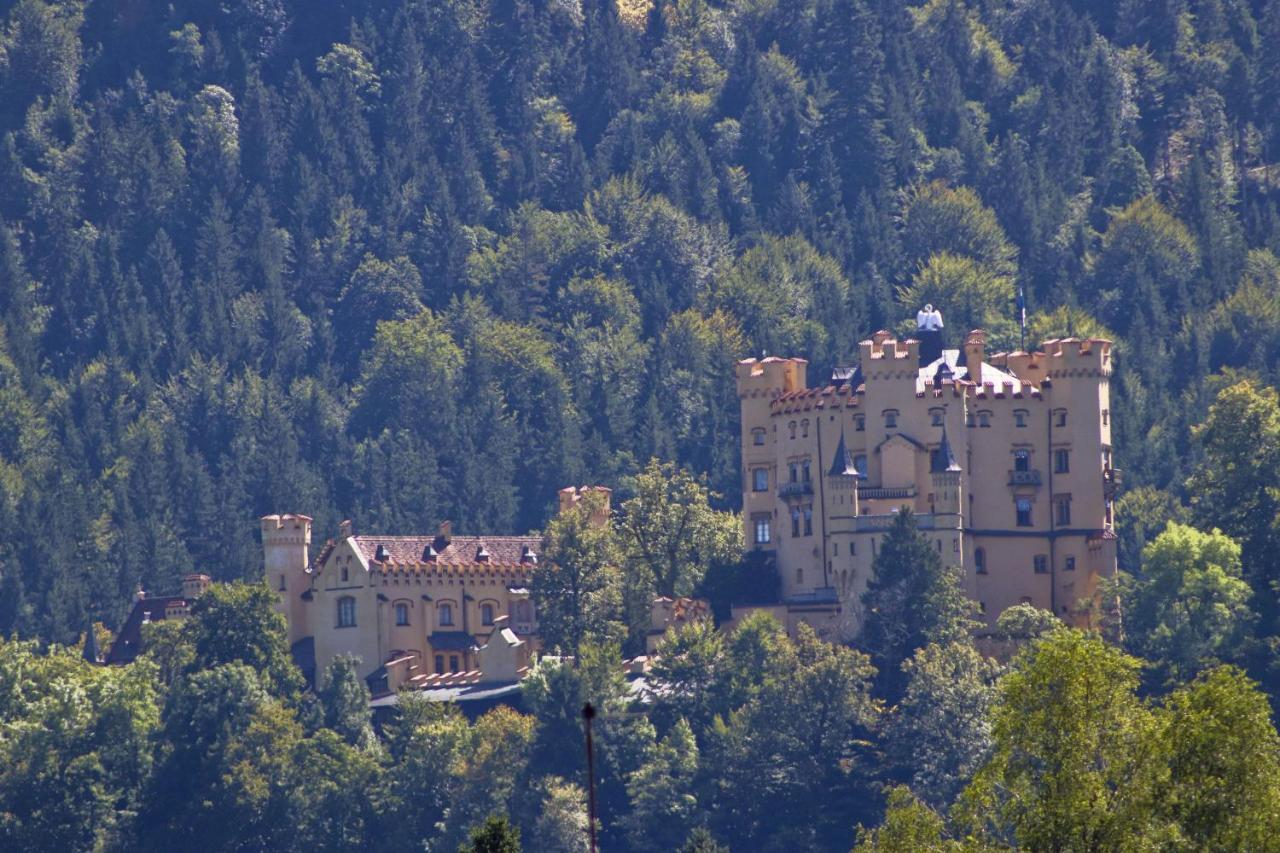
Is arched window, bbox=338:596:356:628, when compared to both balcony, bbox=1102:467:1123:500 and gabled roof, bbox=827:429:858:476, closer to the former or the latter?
gabled roof, bbox=827:429:858:476

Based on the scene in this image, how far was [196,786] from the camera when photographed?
496 feet

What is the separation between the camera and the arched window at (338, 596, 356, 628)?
159 metres

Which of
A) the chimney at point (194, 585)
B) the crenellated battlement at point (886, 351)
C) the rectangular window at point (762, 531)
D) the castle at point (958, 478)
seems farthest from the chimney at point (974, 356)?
the chimney at point (194, 585)

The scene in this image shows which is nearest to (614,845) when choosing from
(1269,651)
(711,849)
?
(1269,651)

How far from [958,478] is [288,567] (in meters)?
30.6

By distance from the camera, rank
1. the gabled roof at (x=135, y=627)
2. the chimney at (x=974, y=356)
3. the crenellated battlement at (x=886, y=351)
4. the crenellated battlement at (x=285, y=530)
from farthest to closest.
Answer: the gabled roof at (x=135, y=627)
the crenellated battlement at (x=285, y=530)
the chimney at (x=974, y=356)
the crenellated battlement at (x=886, y=351)

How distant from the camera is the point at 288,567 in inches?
6378

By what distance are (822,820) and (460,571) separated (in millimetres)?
24736

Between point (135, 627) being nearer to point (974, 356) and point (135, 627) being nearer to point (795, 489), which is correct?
point (795, 489)

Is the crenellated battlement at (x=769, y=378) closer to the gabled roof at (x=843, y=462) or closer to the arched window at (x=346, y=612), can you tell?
the gabled roof at (x=843, y=462)

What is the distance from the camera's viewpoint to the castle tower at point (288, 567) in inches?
6358

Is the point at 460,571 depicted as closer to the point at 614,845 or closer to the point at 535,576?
the point at 535,576

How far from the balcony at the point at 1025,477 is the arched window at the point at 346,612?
2813cm

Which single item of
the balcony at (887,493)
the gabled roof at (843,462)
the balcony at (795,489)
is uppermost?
the gabled roof at (843,462)
